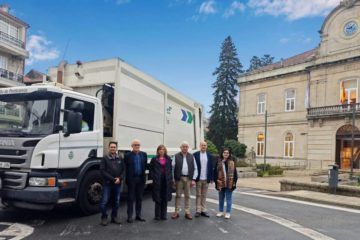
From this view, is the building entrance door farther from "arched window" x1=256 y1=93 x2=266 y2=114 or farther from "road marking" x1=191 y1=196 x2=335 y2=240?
Result: "road marking" x1=191 y1=196 x2=335 y2=240

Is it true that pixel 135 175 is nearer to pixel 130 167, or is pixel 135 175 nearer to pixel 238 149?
pixel 130 167

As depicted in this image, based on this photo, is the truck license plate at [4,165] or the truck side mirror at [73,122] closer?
the truck license plate at [4,165]

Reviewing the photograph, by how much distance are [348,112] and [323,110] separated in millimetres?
2605

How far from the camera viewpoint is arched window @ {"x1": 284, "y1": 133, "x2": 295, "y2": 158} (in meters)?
34.9

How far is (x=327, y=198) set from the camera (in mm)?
12617

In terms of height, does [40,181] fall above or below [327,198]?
above

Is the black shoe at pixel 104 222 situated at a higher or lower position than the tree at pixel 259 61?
lower

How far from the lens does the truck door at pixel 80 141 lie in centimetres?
748

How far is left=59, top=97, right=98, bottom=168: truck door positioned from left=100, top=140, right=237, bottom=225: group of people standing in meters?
0.66

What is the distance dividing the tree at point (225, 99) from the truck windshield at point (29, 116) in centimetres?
4308

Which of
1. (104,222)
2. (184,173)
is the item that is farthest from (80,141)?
(184,173)

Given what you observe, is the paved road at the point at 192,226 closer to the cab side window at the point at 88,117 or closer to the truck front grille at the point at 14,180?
the truck front grille at the point at 14,180

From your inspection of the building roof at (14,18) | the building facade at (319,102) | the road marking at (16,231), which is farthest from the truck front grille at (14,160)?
the building roof at (14,18)

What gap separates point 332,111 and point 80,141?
89.8ft
